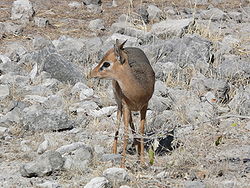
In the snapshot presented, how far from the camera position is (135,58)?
6.83 meters

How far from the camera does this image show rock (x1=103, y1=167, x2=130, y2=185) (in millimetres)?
5754

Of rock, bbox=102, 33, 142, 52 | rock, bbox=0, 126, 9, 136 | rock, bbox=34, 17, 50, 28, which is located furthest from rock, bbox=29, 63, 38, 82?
rock, bbox=34, 17, 50, 28

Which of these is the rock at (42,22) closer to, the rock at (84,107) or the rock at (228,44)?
the rock at (228,44)

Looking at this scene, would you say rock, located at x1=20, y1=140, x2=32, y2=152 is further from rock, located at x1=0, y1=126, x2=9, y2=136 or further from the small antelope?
the small antelope

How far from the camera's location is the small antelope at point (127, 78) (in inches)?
245

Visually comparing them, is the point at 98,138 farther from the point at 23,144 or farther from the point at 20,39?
the point at 20,39

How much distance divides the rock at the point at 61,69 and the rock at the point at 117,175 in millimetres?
3715

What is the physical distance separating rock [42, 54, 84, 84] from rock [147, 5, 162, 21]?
418 centimetres

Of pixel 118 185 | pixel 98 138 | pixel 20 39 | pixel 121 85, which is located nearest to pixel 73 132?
pixel 98 138

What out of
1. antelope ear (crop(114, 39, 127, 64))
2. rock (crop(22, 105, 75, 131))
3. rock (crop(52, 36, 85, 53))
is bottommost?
rock (crop(52, 36, 85, 53))

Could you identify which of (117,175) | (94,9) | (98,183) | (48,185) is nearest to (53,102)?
(48,185)

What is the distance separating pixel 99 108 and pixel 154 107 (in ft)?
2.57

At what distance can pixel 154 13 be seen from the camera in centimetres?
1353

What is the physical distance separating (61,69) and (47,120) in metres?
1.96
